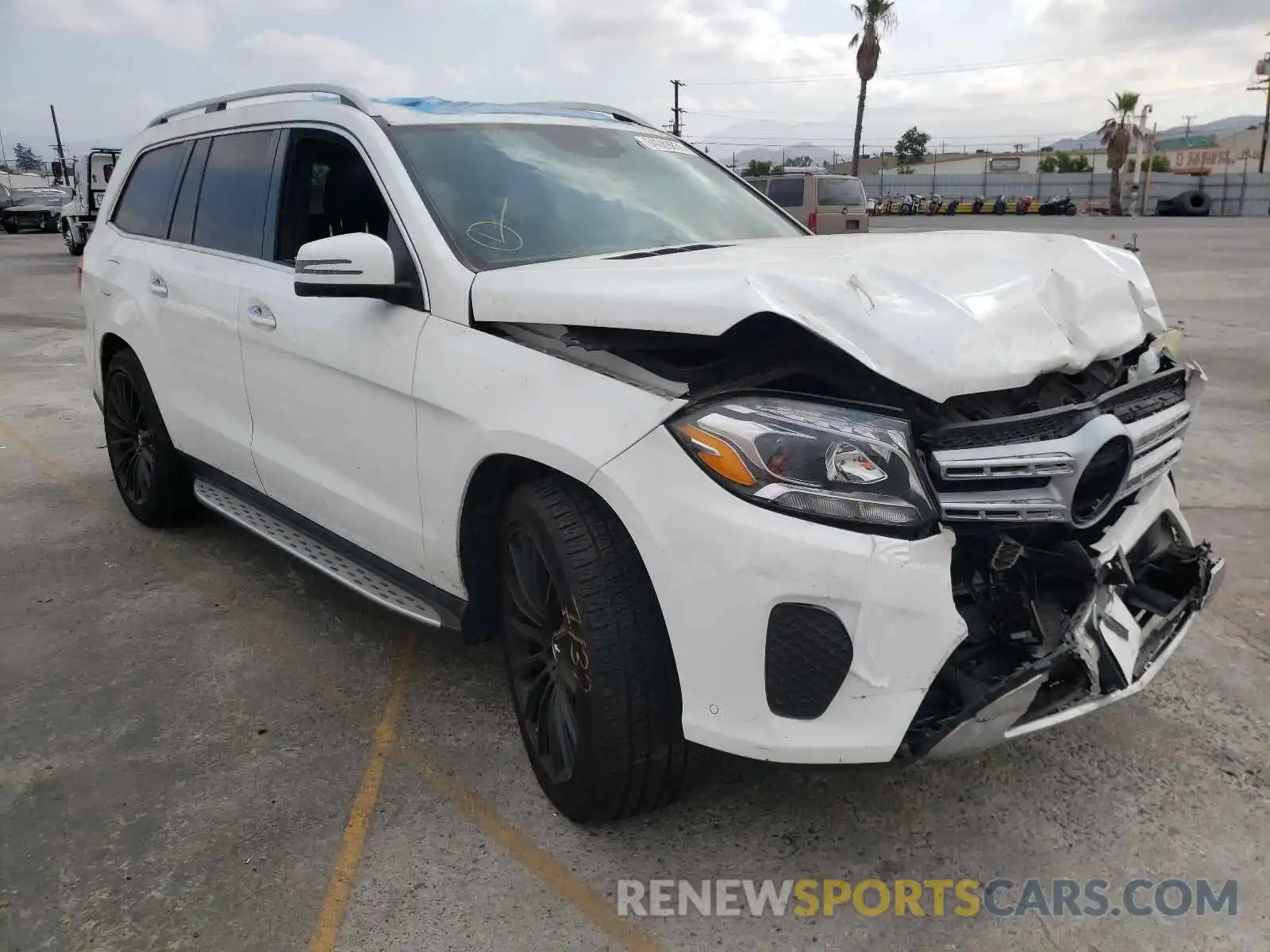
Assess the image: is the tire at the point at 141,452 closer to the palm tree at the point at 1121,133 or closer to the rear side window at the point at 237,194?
the rear side window at the point at 237,194

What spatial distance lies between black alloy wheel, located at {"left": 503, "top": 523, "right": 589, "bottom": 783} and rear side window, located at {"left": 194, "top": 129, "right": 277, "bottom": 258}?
6.17 ft

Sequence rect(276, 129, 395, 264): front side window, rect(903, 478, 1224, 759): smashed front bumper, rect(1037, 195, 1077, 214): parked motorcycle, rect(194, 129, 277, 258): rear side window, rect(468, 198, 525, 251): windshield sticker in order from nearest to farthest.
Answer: rect(903, 478, 1224, 759): smashed front bumper
rect(468, 198, 525, 251): windshield sticker
rect(276, 129, 395, 264): front side window
rect(194, 129, 277, 258): rear side window
rect(1037, 195, 1077, 214): parked motorcycle

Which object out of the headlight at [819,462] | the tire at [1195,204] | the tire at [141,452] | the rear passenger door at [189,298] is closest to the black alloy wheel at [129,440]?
the tire at [141,452]

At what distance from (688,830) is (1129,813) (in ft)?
3.87

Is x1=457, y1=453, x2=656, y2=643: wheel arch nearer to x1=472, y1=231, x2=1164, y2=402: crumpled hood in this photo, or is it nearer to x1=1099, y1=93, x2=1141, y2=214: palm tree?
x1=472, y1=231, x2=1164, y2=402: crumpled hood

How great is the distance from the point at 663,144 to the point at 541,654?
225 cm

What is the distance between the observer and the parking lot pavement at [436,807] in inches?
94.3

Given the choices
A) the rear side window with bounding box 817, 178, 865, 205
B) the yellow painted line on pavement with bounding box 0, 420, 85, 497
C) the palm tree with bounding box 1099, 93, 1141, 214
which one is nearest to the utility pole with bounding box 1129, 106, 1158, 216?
the palm tree with bounding box 1099, 93, 1141, 214

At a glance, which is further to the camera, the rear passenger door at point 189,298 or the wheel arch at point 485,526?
the rear passenger door at point 189,298

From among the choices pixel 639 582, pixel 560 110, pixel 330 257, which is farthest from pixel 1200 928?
pixel 560 110

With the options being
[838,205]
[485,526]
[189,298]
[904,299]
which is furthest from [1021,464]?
[838,205]

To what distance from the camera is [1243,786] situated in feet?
9.33

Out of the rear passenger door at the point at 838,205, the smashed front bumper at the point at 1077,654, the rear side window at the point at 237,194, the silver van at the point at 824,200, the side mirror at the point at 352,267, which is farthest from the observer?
the rear passenger door at the point at 838,205

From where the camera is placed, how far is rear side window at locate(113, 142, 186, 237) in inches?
184
